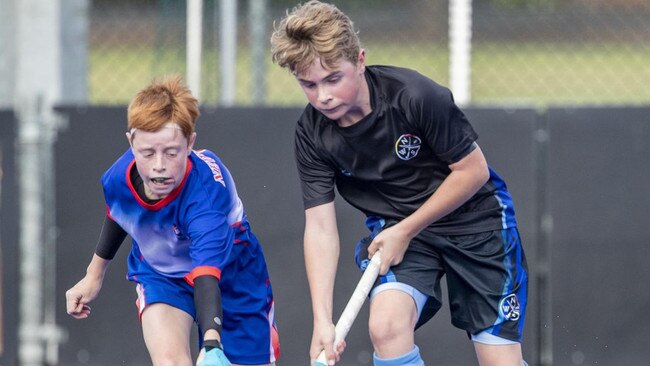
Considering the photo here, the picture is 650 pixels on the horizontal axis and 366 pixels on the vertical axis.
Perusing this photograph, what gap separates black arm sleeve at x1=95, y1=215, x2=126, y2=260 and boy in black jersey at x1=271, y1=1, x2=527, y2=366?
726 mm

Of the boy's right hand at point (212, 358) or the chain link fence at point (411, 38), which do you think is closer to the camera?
the boy's right hand at point (212, 358)

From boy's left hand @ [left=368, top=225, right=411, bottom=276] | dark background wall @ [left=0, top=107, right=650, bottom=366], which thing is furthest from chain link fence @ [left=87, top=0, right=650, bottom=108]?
boy's left hand @ [left=368, top=225, right=411, bottom=276]

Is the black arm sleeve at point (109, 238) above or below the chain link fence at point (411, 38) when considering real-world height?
below

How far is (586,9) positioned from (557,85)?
330cm

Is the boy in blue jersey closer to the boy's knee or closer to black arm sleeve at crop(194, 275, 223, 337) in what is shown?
black arm sleeve at crop(194, 275, 223, 337)

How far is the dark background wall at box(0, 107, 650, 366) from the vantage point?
20.3 ft

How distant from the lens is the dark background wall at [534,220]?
244 inches

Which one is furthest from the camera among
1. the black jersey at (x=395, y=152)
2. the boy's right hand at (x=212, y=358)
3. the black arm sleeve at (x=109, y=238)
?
the black arm sleeve at (x=109, y=238)

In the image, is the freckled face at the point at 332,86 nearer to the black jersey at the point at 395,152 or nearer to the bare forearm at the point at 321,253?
the black jersey at the point at 395,152

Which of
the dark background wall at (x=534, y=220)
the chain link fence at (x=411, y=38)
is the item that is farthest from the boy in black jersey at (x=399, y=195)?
the chain link fence at (x=411, y=38)

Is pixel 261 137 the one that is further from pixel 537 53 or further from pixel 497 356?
pixel 537 53

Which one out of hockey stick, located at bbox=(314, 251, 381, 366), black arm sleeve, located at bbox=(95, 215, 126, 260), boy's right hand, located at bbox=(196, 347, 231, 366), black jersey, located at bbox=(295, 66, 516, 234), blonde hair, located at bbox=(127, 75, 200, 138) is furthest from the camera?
black arm sleeve, located at bbox=(95, 215, 126, 260)

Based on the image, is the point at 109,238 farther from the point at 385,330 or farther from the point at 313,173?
the point at 385,330

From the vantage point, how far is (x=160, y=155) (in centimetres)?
397
